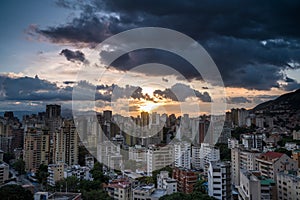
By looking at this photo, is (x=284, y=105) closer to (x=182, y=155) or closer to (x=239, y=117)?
(x=239, y=117)

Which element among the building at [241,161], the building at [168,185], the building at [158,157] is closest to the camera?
the building at [168,185]

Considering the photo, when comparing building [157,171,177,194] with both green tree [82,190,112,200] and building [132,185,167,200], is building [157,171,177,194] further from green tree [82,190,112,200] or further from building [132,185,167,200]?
green tree [82,190,112,200]

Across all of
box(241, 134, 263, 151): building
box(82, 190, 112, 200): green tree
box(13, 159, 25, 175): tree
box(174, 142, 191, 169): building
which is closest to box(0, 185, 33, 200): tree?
box(82, 190, 112, 200): green tree

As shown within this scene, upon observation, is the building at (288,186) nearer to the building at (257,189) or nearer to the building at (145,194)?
the building at (257,189)

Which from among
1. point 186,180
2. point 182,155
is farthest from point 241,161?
point 182,155

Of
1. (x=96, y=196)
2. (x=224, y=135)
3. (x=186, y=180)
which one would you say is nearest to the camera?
(x=96, y=196)

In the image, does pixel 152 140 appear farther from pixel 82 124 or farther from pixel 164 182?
pixel 164 182

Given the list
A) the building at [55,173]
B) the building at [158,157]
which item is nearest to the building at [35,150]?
the building at [55,173]
